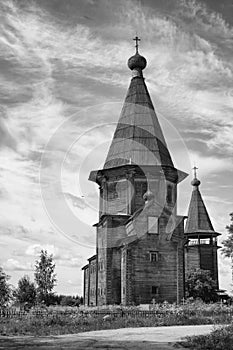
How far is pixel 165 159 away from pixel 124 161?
3.23 m

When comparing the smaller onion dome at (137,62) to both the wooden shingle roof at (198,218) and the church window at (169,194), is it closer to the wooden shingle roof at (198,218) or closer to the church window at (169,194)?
the church window at (169,194)

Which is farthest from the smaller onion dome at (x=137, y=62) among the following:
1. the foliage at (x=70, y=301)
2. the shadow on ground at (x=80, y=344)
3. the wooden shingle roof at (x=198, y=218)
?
the shadow on ground at (x=80, y=344)

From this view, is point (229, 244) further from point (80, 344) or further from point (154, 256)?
point (80, 344)

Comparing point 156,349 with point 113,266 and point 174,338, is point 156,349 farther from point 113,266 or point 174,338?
point 113,266

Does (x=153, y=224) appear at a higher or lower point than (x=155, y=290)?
higher

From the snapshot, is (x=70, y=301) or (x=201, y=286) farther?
(x=70, y=301)

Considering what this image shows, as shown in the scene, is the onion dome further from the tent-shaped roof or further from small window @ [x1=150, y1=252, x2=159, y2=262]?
small window @ [x1=150, y1=252, x2=159, y2=262]

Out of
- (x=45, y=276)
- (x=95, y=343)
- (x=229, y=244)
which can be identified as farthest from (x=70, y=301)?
(x=95, y=343)

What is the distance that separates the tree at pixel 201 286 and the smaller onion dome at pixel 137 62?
59.6 feet

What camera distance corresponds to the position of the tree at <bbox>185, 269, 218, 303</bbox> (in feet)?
135

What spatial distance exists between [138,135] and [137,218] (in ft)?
25.6

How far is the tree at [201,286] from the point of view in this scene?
41.2 metres

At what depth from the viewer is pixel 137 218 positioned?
32969 mm

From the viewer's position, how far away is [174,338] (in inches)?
517
